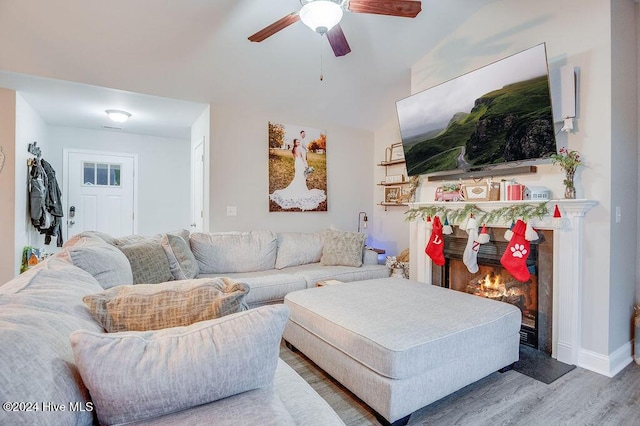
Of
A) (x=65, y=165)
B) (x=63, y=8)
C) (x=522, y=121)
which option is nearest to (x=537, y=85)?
(x=522, y=121)

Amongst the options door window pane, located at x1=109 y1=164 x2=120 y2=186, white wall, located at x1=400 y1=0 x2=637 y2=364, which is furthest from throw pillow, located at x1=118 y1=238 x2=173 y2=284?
door window pane, located at x1=109 y1=164 x2=120 y2=186

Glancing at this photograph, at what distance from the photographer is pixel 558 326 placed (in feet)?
8.01

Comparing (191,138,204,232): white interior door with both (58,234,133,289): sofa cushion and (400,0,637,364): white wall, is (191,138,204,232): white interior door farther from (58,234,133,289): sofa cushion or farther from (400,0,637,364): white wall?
(400,0,637,364): white wall

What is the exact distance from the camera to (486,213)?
288cm

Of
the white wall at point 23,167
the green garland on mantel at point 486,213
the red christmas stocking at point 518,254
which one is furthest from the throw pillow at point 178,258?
the red christmas stocking at point 518,254

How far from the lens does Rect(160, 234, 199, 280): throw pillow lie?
2.66m

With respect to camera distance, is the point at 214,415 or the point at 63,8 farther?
the point at 63,8

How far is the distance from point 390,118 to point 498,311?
328cm

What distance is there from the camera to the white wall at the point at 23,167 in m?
3.48

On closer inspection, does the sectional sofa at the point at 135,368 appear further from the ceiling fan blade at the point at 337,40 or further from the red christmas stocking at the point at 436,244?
the red christmas stocking at the point at 436,244

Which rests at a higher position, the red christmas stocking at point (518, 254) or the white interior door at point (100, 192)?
the white interior door at point (100, 192)

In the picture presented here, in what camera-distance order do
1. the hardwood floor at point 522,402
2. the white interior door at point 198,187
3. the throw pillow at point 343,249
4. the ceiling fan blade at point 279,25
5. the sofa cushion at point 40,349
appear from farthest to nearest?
the white interior door at point 198,187 < the throw pillow at point 343,249 < the ceiling fan blade at point 279,25 < the hardwood floor at point 522,402 < the sofa cushion at point 40,349

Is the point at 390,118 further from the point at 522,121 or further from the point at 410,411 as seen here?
the point at 410,411

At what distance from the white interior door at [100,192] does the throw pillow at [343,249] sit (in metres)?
3.41
